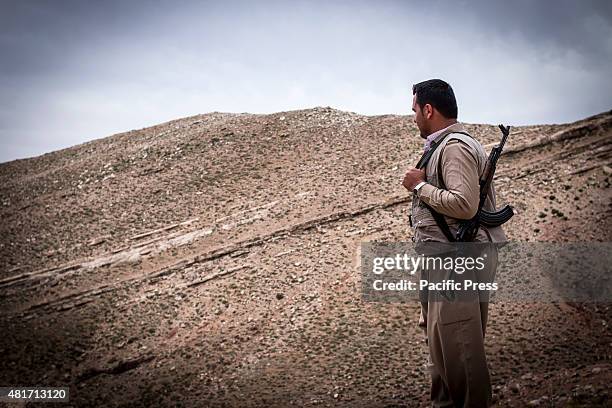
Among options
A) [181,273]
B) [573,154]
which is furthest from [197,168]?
[573,154]

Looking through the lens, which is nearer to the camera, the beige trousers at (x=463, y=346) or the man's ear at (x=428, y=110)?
the beige trousers at (x=463, y=346)

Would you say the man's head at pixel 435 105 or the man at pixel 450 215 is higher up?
the man's head at pixel 435 105

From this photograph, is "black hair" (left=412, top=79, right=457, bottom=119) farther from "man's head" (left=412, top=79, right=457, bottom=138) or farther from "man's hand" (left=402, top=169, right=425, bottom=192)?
"man's hand" (left=402, top=169, right=425, bottom=192)

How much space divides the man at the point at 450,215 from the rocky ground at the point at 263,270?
9.82 feet

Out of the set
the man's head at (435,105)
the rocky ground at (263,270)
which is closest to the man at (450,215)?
the man's head at (435,105)

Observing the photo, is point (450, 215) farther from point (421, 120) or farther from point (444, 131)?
point (421, 120)

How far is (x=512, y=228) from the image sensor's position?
55.3 feet

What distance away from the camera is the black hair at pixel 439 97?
4559mm

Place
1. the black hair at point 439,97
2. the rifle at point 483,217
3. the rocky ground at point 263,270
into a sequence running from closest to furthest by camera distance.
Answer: the rifle at point 483,217, the black hair at point 439,97, the rocky ground at point 263,270

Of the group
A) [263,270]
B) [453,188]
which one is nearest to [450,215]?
[453,188]

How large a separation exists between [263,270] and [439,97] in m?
13.4

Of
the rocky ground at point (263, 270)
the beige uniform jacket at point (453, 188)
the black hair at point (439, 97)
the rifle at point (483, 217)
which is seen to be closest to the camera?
the beige uniform jacket at point (453, 188)

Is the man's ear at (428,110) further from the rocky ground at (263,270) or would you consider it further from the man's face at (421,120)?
the rocky ground at (263,270)

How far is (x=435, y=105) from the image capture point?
4.58 meters
